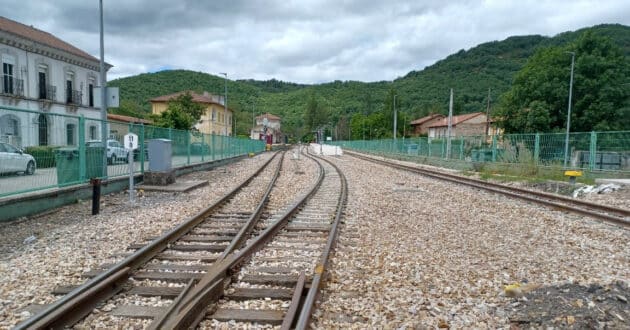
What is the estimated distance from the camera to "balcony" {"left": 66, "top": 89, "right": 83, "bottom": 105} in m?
35.8

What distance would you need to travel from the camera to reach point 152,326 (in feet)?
10.9

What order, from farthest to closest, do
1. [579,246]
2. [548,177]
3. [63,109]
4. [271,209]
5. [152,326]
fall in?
1. [63,109]
2. [548,177]
3. [271,209]
4. [579,246]
5. [152,326]

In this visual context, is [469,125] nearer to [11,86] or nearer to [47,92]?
[47,92]

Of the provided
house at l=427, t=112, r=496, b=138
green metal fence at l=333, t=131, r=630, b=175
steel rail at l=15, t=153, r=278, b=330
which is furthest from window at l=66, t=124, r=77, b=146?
house at l=427, t=112, r=496, b=138

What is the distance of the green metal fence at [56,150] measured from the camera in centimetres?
791

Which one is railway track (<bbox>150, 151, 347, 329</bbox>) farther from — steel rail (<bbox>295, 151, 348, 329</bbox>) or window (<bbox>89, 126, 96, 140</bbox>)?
window (<bbox>89, 126, 96, 140</bbox>)

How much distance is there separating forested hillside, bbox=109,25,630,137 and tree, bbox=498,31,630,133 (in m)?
29.0

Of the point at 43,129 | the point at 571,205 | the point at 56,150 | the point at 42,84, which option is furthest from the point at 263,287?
the point at 42,84

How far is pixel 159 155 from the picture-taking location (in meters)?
13.3

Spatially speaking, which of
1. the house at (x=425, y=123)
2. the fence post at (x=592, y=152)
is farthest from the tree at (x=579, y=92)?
the house at (x=425, y=123)

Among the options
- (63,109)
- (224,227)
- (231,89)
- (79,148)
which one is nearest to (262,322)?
(224,227)

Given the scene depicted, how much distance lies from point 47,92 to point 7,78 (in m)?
3.69

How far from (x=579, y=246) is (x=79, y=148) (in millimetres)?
10865

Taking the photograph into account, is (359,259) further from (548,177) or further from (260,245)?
(548,177)
